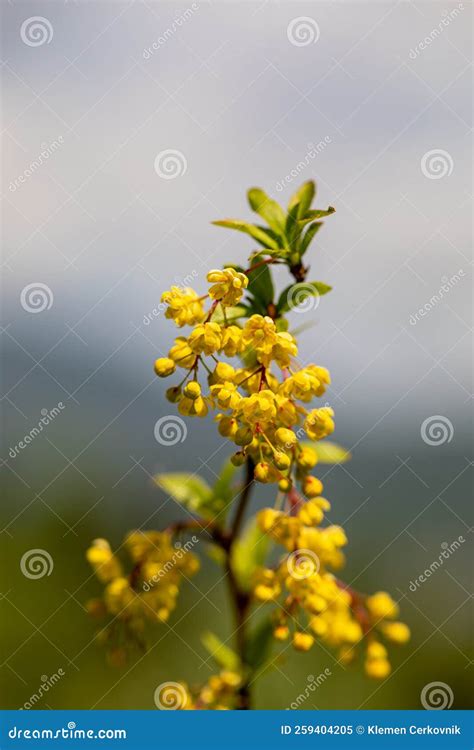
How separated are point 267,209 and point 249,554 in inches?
48.0

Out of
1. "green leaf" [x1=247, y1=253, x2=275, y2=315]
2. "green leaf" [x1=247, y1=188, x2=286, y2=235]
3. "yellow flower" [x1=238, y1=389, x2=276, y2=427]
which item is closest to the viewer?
"yellow flower" [x1=238, y1=389, x2=276, y2=427]

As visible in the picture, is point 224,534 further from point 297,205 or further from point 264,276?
point 297,205

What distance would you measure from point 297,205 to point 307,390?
59 cm

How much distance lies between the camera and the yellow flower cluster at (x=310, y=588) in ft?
6.64

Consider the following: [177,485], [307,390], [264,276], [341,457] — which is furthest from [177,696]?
[264,276]

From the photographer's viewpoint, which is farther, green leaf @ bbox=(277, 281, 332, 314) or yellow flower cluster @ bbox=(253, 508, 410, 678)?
yellow flower cluster @ bbox=(253, 508, 410, 678)

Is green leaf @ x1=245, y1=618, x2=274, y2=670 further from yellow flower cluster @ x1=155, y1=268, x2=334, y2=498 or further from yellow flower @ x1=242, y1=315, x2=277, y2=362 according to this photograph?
yellow flower @ x1=242, y1=315, x2=277, y2=362

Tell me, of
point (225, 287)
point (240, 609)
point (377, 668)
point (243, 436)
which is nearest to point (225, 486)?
point (240, 609)

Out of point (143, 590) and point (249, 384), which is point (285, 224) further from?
point (143, 590)

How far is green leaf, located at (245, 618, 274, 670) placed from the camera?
221cm

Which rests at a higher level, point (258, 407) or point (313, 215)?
point (313, 215)

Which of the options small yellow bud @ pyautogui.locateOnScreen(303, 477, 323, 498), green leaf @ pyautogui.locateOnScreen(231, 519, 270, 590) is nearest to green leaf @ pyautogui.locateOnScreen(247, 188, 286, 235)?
small yellow bud @ pyautogui.locateOnScreen(303, 477, 323, 498)

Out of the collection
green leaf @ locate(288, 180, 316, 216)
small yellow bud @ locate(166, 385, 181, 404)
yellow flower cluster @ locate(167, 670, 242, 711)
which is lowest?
yellow flower cluster @ locate(167, 670, 242, 711)

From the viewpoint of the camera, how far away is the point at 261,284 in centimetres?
193
